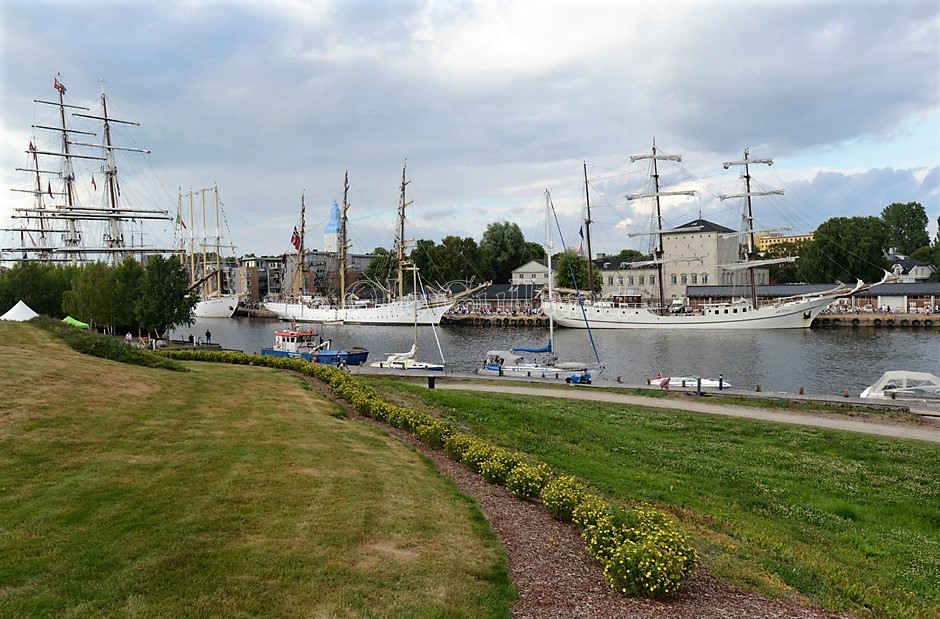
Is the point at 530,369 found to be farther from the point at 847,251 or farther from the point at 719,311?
the point at 847,251

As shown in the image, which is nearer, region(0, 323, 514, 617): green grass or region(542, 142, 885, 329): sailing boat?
region(0, 323, 514, 617): green grass

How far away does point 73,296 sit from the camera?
5838 cm

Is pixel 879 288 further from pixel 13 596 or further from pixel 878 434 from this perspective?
pixel 13 596

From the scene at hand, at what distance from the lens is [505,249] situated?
529ft

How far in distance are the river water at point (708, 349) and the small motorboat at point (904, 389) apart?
6.22 meters

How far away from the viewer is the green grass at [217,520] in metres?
7.37

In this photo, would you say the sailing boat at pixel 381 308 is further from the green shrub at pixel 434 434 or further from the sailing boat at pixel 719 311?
the green shrub at pixel 434 434

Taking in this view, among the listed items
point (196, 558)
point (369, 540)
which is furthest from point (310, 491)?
point (196, 558)

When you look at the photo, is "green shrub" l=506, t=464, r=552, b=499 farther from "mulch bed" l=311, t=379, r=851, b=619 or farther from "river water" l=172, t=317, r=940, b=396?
"river water" l=172, t=317, r=940, b=396

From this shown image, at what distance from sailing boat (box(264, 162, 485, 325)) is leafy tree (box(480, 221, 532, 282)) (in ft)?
146

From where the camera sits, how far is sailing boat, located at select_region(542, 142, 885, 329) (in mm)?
87875

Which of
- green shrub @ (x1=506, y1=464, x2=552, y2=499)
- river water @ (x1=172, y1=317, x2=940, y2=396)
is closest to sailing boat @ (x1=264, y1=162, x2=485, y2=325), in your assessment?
river water @ (x1=172, y1=317, x2=940, y2=396)

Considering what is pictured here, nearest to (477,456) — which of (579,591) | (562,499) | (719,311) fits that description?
(562,499)

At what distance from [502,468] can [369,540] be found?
4.46 meters
